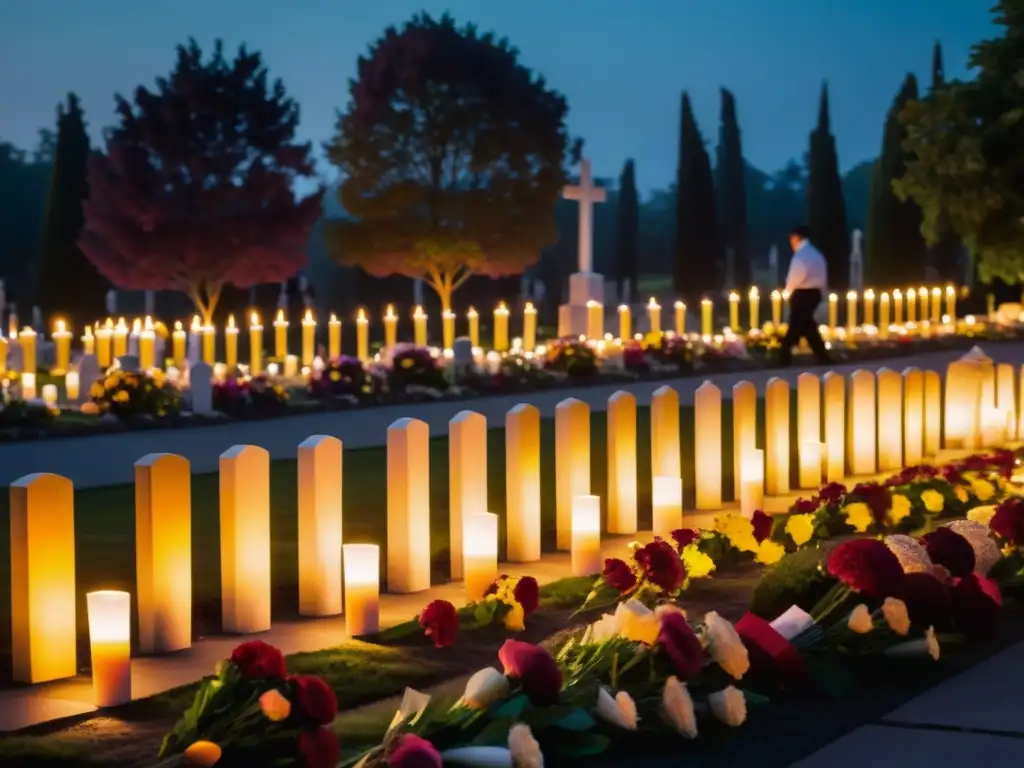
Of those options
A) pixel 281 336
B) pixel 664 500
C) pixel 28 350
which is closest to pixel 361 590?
pixel 664 500

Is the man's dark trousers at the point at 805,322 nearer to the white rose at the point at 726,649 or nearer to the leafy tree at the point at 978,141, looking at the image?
the leafy tree at the point at 978,141

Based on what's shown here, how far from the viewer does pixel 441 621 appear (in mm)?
5512

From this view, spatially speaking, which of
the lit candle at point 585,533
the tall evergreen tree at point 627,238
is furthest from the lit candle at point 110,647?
the tall evergreen tree at point 627,238

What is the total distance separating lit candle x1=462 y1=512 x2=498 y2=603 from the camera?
6.59 metres

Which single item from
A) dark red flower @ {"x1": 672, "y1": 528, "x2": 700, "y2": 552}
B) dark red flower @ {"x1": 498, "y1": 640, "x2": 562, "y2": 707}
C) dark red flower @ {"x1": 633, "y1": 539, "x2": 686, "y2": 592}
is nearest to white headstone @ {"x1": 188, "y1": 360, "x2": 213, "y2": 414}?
dark red flower @ {"x1": 672, "y1": 528, "x2": 700, "y2": 552}

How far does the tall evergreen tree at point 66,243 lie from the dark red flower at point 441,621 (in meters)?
25.1

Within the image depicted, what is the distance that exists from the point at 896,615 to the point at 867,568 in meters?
0.17

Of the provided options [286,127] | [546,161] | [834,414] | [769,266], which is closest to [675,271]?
[546,161]

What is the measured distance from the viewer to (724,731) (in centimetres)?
479

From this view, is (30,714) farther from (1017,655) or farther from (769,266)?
(769,266)

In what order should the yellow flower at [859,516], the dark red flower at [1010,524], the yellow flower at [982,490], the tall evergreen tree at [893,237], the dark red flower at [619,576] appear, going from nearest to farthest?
the dark red flower at [619,576]
the dark red flower at [1010,524]
the yellow flower at [859,516]
the yellow flower at [982,490]
the tall evergreen tree at [893,237]

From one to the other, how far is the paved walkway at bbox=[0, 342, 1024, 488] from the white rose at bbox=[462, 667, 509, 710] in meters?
5.47

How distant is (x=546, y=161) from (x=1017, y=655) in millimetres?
25999

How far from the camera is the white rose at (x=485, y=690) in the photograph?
4.51 m
